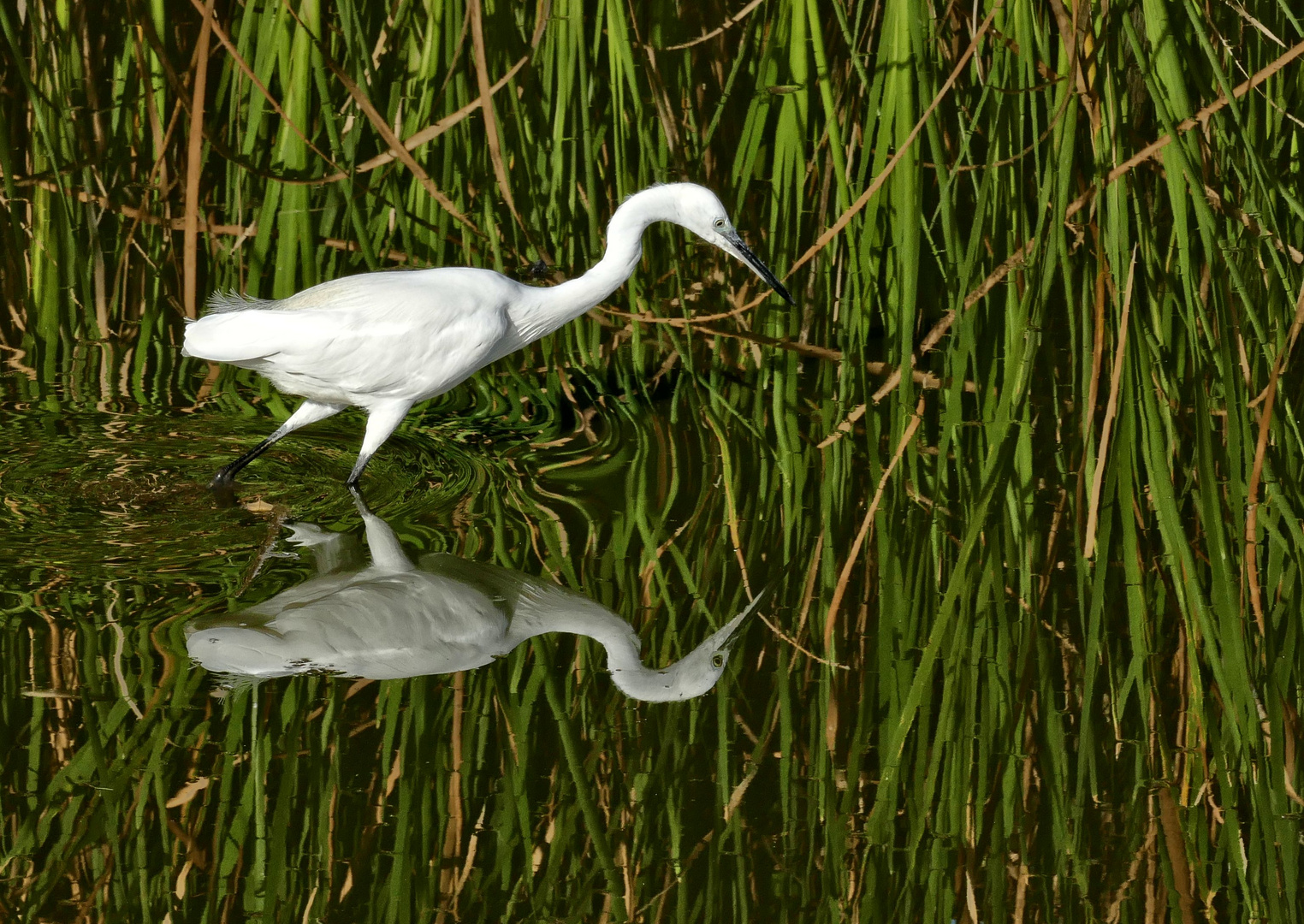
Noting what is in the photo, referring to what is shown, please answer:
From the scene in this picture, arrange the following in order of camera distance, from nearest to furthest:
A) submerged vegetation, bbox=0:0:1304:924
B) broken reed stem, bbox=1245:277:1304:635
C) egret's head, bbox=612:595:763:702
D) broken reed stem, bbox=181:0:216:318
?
submerged vegetation, bbox=0:0:1304:924 < egret's head, bbox=612:595:763:702 < broken reed stem, bbox=1245:277:1304:635 < broken reed stem, bbox=181:0:216:318

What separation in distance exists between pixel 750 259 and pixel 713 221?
0.11 metres

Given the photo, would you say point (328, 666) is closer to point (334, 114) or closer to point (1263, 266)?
point (334, 114)

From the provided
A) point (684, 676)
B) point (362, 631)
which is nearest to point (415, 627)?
point (362, 631)

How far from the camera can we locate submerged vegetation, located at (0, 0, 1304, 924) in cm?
208

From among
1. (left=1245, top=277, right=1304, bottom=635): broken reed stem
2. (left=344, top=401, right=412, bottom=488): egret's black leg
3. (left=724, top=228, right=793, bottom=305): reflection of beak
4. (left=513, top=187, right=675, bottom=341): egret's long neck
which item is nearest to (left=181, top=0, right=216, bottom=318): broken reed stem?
(left=344, top=401, right=412, bottom=488): egret's black leg

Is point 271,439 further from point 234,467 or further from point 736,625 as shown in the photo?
point 736,625

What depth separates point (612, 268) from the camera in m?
3.24

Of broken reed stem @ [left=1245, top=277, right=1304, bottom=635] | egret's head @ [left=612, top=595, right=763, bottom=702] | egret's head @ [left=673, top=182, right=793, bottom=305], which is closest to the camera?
egret's head @ [left=612, top=595, right=763, bottom=702]

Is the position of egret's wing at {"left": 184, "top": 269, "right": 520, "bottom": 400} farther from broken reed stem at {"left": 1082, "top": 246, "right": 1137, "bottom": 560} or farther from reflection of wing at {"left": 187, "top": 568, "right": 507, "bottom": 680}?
broken reed stem at {"left": 1082, "top": 246, "right": 1137, "bottom": 560}

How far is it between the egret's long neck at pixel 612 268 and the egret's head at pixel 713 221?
1.1 inches

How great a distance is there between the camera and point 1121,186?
256 cm

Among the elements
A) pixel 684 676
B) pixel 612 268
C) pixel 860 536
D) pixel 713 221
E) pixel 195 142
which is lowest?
pixel 684 676

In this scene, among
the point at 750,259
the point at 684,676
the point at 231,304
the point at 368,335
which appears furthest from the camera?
the point at 231,304

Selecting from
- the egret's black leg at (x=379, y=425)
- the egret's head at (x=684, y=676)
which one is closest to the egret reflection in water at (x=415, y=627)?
the egret's head at (x=684, y=676)
